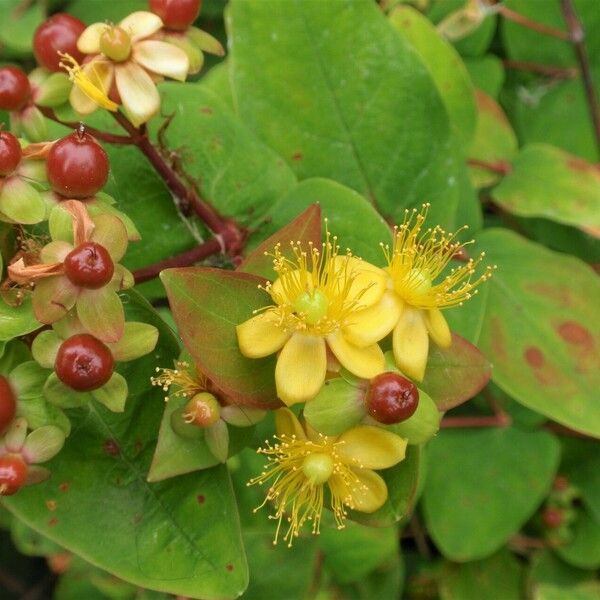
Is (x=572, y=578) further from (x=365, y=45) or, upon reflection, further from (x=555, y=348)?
(x=365, y=45)

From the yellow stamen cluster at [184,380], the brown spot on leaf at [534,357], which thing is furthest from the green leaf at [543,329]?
the yellow stamen cluster at [184,380]

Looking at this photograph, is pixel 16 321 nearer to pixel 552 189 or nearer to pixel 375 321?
pixel 375 321

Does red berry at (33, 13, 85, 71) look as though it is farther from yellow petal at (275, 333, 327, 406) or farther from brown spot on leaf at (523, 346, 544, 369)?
brown spot on leaf at (523, 346, 544, 369)

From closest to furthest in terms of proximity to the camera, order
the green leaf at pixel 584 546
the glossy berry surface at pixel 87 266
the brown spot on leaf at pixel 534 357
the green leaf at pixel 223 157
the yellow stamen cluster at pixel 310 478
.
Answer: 1. the glossy berry surface at pixel 87 266
2. the yellow stamen cluster at pixel 310 478
3. the green leaf at pixel 223 157
4. the brown spot on leaf at pixel 534 357
5. the green leaf at pixel 584 546

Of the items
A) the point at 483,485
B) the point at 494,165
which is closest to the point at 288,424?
the point at 483,485

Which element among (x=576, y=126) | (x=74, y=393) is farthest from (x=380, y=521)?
(x=576, y=126)

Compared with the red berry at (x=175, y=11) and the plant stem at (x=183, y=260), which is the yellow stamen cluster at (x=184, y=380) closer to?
the plant stem at (x=183, y=260)
